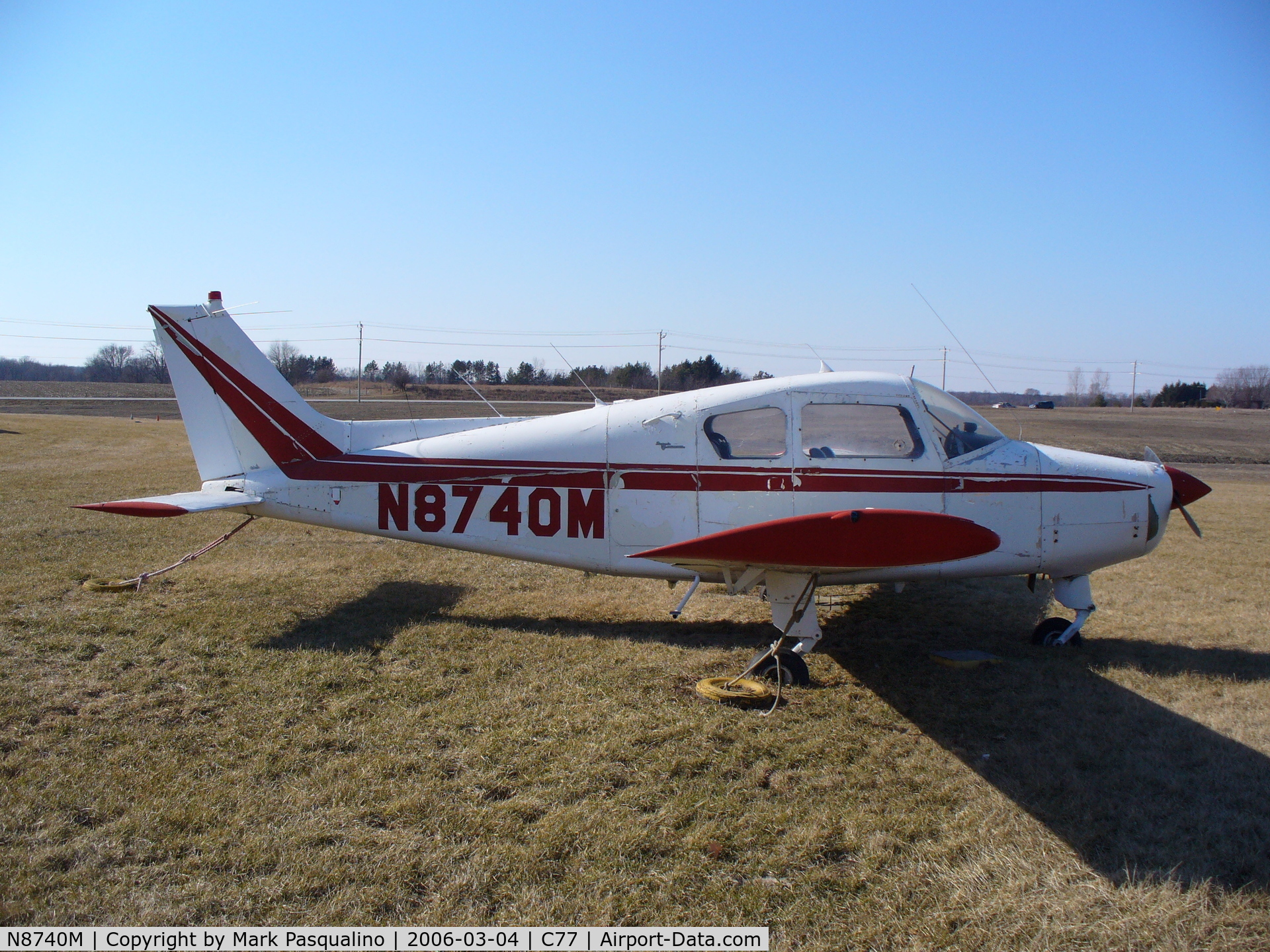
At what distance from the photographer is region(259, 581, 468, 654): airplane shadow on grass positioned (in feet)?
19.2

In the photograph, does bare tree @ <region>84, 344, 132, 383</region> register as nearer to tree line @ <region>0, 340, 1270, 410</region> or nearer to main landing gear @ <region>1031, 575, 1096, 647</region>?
tree line @ <region>0, 340, 1270, 410</region>

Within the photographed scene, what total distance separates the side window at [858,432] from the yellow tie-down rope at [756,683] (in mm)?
1107

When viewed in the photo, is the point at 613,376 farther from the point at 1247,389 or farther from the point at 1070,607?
the point at 1247,389

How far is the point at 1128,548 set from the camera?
587 cm

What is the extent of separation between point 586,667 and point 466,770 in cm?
160

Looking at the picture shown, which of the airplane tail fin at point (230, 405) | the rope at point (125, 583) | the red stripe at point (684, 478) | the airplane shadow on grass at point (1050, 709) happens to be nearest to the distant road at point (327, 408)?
the rope at point (125, 583)

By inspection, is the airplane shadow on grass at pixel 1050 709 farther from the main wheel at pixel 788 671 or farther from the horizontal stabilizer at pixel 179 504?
the horizontal stabilizer at pixel 179 504

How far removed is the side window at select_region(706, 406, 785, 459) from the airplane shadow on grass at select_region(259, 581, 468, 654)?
3091 millimetres

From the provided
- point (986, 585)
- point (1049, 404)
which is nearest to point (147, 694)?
point (986, 585)

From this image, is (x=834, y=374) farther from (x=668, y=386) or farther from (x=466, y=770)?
(x=668, y=386)

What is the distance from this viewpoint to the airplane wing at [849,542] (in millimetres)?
4340

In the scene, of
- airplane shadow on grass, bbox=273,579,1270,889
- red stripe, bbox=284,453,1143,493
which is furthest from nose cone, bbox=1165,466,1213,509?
airplane shadow on grass, bbox=273,579,1270,889

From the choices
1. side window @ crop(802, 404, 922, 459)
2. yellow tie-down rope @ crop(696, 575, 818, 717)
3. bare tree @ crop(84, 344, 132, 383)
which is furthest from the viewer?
bare tree @ crop(84, 344, 132, 383)

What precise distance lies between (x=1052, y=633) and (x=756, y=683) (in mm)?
2881
